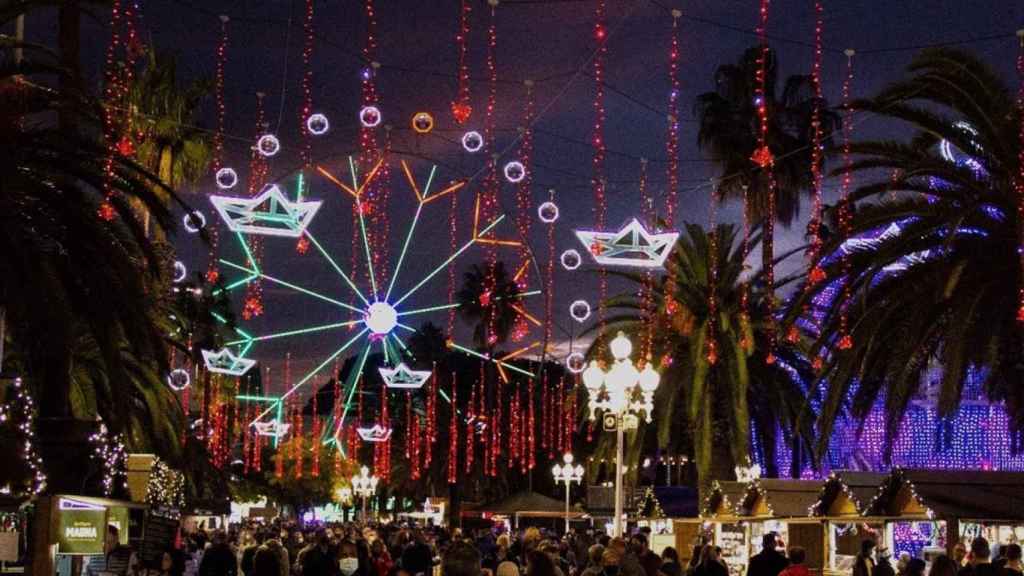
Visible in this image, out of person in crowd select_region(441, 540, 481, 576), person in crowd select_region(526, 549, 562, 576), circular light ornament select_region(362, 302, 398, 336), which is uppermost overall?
circular light ornament select_region(362, 302, 398, 336)

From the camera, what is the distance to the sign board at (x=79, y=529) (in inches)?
679

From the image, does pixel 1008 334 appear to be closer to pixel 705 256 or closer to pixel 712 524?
pixel 712 524

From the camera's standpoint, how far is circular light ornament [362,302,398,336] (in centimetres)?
3847

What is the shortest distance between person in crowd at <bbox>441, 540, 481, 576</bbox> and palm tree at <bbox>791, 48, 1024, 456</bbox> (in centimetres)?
1429

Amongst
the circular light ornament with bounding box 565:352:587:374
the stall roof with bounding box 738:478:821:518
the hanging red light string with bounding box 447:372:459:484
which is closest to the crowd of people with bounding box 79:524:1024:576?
the stall roof with bounding box 738:478:821:518

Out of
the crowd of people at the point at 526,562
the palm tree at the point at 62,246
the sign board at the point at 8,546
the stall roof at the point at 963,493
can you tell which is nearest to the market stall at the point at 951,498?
the stall roof at the point at 963,493

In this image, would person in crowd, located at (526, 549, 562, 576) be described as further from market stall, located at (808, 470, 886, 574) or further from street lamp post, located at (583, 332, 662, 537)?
street lamp post, located at (583, 332, 662, 537)

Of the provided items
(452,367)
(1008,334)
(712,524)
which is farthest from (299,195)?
(452,367)

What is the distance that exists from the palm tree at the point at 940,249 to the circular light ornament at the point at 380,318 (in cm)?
1592

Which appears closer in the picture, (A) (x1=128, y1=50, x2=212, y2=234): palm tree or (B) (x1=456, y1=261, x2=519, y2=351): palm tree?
(A) (x1=128, y1=50, x2=212, y2=234): palm tree

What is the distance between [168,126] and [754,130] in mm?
14704

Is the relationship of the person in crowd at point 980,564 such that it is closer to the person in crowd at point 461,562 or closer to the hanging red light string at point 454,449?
the person in crowd at point 461,562

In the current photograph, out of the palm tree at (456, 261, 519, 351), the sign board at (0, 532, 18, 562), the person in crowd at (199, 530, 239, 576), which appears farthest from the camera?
the palm tree at (456, 261, 519, 351)

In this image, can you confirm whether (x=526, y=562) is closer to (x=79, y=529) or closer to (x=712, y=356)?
(x=79, y=529)
